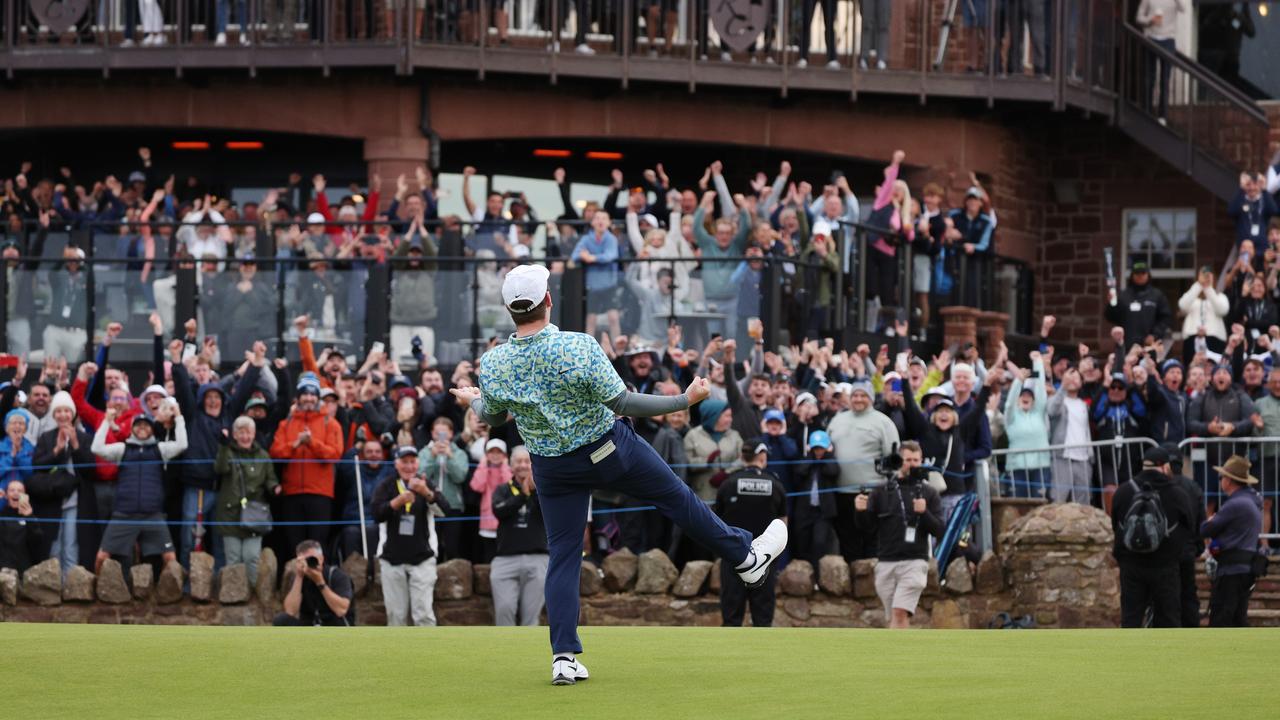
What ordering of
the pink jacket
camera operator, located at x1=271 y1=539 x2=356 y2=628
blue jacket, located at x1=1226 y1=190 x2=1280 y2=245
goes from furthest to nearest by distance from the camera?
blue jacket, located at x1=1226 y1=190 x2=1280 y2=245 → the pink jacket → camera operator, located at x1=271 y1=539 x2=356 y2=628

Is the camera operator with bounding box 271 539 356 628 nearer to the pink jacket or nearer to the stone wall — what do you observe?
the stone wall

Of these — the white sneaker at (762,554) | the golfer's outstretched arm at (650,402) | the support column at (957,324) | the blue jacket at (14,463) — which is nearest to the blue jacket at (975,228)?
the support column at (957,324)

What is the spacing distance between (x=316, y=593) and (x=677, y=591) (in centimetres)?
311

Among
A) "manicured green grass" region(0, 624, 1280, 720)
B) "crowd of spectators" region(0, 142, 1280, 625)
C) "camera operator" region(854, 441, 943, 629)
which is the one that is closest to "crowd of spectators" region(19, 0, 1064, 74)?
"crowd of spectators" region(0, 142, 1280, 625)

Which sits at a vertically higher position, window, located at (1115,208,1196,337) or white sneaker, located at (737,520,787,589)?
window, located at (1115,208,1196,337)

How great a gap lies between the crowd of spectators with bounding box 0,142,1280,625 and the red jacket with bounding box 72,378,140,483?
3 cm

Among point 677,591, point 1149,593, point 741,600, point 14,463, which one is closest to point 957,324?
point 677,591

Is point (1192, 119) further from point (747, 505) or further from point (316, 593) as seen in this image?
point (316, 593)

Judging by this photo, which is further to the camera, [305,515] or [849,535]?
[305,515]

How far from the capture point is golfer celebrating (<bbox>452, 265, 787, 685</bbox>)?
9.53 m

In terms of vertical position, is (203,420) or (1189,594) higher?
(203,420)

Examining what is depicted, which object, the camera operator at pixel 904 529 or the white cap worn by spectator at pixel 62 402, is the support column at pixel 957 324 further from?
the white cap worn by spectator at pixel 62 402

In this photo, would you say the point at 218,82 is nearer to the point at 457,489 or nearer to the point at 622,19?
the point at 622,19

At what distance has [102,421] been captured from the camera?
1953 cm
